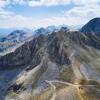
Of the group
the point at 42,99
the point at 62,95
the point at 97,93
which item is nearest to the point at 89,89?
the point at 97,93

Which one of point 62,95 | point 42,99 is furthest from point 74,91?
point 42,99

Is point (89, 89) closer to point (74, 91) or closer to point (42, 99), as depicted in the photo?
point (74, 91)

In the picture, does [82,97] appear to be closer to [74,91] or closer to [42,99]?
[74,91]

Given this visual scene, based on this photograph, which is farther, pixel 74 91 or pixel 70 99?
pixel 74 91

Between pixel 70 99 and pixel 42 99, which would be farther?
pixel 42 99

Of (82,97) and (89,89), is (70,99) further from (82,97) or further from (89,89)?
(89,89)

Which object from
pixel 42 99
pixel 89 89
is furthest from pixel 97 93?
pixel 42 99

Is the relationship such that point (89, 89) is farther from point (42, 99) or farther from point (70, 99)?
point (42, 99)
